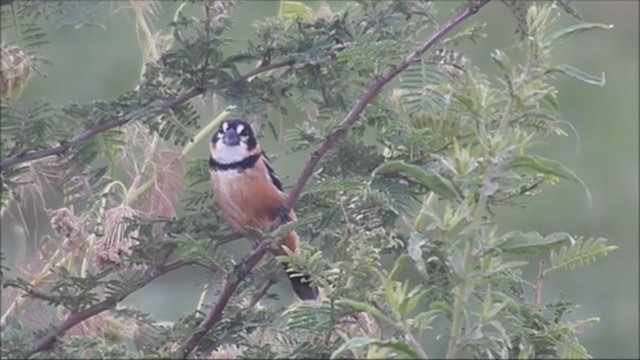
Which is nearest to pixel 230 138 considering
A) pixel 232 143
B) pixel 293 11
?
pixel 232 143

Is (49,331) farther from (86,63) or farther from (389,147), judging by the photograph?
(86,63)

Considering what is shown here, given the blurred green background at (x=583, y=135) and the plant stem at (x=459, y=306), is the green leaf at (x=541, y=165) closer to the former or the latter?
the plant stem at (x=459, y=306)

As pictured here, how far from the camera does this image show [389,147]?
2.55 m

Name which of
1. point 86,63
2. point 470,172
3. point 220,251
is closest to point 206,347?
point 220,251

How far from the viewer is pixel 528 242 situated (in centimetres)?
198

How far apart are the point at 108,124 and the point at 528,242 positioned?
64 centimetres

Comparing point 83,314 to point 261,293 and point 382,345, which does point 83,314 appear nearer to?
point 261,293

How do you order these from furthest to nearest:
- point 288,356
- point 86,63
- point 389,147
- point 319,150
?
point 86,63, point 389,147, point 319,150, point 288,356

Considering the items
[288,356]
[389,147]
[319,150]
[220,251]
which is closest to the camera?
[288,356]

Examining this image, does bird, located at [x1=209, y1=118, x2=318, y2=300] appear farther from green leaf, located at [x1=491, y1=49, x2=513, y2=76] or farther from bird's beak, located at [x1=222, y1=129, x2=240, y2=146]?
green leaf, located at [x1=491, y1=49, x2=513, y2=76]

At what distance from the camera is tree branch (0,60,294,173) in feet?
7.38

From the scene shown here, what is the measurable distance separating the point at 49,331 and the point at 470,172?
25.5 inches

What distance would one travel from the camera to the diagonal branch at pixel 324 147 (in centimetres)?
224

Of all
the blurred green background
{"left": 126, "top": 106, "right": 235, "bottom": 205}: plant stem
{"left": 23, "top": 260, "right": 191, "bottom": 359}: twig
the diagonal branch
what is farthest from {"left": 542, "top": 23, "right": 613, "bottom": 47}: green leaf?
the blurred green background
